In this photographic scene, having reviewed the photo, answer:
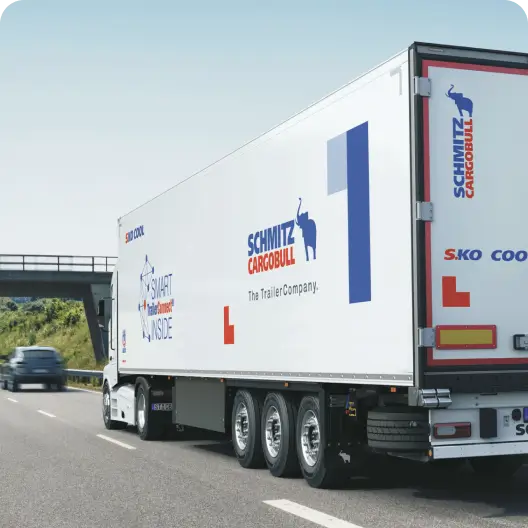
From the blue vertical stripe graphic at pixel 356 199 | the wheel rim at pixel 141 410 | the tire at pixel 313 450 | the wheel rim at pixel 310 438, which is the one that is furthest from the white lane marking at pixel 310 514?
the wheel rim at pixel 141 410

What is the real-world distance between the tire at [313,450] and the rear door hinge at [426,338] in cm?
184

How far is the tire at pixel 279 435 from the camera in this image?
10.7 metres

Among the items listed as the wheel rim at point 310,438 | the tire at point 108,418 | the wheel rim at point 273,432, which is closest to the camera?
the wheel rim at point 310,438

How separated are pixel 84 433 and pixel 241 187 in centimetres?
696

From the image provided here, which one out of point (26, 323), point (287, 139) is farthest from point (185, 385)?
point (26, 323)

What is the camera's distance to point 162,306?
15.4 metres

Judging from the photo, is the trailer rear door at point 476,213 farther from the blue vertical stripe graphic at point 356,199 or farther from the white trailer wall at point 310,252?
the blue vertical stripe graphic at point 356,199

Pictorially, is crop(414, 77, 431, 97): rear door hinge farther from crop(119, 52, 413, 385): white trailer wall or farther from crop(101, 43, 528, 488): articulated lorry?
crop(119, 52, 413, 385): white trailer wall

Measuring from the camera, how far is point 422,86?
8.68 metres

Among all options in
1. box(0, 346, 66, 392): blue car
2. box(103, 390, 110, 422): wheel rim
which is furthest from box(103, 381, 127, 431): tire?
box(0, 346, 66, 392): blue car

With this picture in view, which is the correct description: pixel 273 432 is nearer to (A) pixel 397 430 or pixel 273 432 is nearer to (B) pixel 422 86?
(A) pixel 397 430

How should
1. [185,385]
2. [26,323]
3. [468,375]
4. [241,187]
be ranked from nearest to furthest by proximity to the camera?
1. [468,375]
2. [241,187]
3. [185,385]
4. [26,323]

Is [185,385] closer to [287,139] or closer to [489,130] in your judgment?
[287,139]

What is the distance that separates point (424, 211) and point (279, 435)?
11.5 ft
